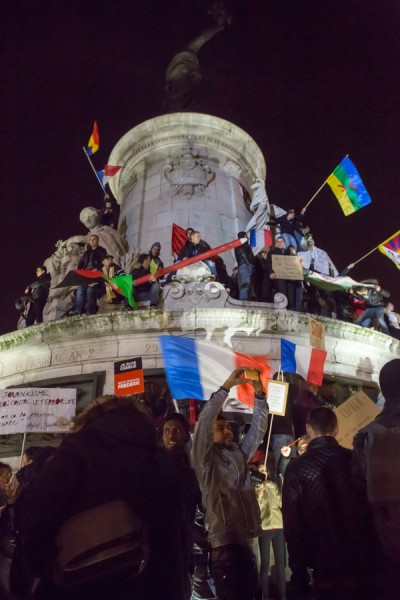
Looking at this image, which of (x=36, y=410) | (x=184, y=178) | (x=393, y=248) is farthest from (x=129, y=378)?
(x=393, y=248)

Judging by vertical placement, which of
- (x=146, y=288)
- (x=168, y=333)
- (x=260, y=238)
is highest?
(x=260, y=238)

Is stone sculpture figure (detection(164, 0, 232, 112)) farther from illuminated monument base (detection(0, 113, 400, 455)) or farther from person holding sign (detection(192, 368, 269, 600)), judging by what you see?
person holding sign (detection(192, 368, 269, 600))

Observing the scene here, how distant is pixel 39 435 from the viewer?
A: 10602 mm

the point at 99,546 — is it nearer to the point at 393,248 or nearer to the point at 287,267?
the point at 287,267

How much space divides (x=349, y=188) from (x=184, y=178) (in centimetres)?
570

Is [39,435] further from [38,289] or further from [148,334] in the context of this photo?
[38,289]

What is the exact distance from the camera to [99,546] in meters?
2.24

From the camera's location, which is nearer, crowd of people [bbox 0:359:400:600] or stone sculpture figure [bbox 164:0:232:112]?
crowd of people [bbox 0:359:400:600]

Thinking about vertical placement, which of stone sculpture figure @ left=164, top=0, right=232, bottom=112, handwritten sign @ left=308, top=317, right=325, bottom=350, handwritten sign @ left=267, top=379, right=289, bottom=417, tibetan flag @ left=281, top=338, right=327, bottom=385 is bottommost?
handwritten sign @ left=267, top=379, right=289, bottom=417

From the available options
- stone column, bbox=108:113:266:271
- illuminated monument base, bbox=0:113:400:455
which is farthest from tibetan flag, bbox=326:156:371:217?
illuminated monument base, bbox=0:113:400:455

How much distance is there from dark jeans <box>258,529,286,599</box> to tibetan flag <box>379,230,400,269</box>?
1188cm

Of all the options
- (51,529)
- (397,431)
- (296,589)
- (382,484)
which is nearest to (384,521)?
(382,484)

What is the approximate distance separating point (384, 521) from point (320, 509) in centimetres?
56

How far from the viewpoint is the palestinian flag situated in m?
12.1
